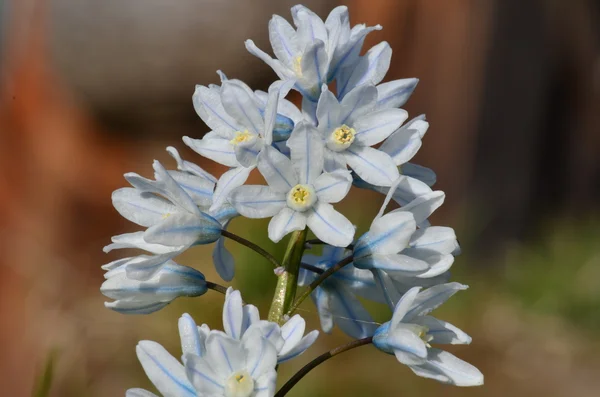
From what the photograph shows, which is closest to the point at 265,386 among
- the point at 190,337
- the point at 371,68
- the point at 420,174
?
the point at 190,337

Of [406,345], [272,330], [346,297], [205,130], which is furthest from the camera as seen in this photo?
[205,130]

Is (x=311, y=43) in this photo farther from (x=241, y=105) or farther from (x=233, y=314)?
(x=233, y=314)

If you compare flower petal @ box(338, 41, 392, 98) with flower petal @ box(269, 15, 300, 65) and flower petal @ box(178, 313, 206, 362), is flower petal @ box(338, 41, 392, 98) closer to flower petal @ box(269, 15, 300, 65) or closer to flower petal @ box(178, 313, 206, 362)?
flower petal @ box(269, 15, 300, 65)

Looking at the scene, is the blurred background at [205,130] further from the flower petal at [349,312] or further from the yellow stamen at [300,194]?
the yellow stamen at [300,194]

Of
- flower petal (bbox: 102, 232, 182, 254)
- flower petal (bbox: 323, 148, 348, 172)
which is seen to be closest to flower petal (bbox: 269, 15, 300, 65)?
flower petal (bbox: 323, 148, 348, 172)

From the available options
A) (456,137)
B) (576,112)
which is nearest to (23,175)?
(456,137)

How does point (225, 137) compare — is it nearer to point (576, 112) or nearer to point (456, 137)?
point (456, 137)
